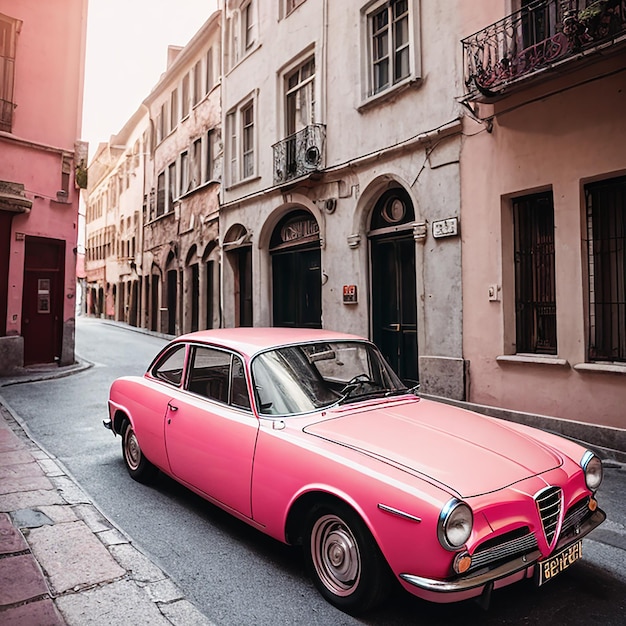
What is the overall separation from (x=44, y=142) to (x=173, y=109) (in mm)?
11400

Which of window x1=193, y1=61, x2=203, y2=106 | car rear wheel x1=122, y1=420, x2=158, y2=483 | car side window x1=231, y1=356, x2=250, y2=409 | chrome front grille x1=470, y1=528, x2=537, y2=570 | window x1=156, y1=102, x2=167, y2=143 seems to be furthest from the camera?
window x1=156, y1=102, x2=167, y2=143

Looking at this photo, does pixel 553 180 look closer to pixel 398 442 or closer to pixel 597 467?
pixel 597 467

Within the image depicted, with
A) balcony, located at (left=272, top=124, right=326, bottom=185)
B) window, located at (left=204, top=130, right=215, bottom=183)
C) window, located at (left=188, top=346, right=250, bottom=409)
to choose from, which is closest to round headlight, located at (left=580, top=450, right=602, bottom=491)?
window, located at (left=188, top=346, right=250, bottom=409)

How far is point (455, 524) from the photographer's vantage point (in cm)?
263

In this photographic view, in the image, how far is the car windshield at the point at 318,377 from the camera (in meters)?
3.82

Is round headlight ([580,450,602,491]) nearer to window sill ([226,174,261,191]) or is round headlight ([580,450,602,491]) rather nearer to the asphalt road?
the asphalt road

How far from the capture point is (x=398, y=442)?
10.6ft

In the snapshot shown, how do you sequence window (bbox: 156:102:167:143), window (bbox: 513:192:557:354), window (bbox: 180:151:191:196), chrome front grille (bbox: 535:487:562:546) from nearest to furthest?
chrome front grille (bbox: 535:487:562:546)
window (bbox: 513:192:557:354)
window (bbox: 180:151:191:196)
window (bbox: 156:102:167:143)

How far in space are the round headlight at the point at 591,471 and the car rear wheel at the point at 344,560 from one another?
1474 mm

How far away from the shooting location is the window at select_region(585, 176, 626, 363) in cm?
689

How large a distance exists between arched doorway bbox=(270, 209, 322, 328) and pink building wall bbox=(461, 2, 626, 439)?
5232 millimetres

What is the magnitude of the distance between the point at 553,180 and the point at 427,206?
2.45 m

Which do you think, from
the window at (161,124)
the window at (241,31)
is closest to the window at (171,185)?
the window at (161,124)

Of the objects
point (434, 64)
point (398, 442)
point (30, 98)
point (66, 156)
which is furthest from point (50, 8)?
point (398, 442)
